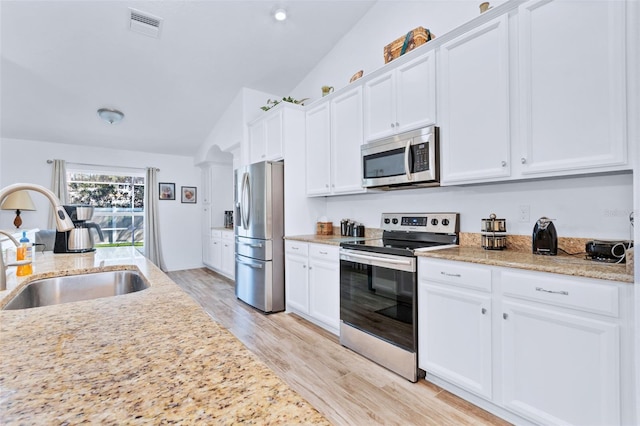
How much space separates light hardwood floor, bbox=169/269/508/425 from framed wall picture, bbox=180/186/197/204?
3.47m

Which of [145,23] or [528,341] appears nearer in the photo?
[528,341]

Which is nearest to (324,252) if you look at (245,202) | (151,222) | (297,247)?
(297,247)

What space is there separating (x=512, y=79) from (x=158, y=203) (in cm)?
572

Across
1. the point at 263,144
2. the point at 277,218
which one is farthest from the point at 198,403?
the point at 263,144

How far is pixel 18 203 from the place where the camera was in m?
4.04

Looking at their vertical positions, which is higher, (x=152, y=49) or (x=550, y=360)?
(x=152, y=49)

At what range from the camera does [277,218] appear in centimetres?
349

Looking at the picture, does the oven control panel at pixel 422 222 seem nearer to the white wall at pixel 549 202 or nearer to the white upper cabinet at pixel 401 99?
the white wall at pixel 549 202

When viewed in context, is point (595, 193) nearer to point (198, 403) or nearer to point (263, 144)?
point (198, 403)

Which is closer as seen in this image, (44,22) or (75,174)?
(44,22)

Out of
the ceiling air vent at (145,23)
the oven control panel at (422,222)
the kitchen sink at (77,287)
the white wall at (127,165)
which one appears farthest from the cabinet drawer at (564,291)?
the white wall at (127,165)

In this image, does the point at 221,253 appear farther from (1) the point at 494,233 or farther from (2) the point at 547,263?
(2) the point at 547,263

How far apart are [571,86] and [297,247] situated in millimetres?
2506

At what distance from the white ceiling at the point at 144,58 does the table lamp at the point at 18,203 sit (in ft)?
3.26
